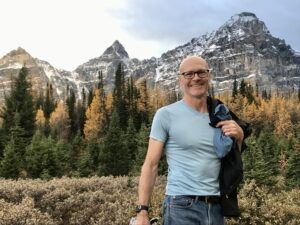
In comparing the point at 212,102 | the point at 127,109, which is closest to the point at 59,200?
the point at 212,102

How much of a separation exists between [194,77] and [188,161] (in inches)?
27.4

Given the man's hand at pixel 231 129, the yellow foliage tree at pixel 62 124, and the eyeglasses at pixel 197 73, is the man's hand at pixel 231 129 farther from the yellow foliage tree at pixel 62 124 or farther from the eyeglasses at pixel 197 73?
the yellow foliage tree at pixel 62 124

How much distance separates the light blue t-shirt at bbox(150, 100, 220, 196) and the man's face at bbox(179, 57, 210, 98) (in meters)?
0.17

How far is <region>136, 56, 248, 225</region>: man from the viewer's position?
12.4ft

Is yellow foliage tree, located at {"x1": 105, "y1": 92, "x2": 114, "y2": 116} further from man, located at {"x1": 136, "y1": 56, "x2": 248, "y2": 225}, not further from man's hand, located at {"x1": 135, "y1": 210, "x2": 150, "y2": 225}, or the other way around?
man's hand, located at {"x1": 135, "y1": 210, "x2": 150, "y2": 225}

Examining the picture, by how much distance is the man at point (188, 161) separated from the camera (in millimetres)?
3779

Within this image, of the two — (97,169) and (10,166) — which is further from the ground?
(10,166)

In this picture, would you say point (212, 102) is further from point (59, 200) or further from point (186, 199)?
point (59, 200)

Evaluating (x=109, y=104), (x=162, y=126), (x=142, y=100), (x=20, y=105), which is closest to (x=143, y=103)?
(x=142, y=100)

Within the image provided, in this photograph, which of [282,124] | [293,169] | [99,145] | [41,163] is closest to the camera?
[41,163]

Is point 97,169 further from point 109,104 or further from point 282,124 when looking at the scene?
point 282,124

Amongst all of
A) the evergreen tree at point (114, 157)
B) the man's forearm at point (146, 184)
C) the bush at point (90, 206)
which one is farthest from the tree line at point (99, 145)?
the man's forearm at point (146, 184)

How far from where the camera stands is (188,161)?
12.6 ft

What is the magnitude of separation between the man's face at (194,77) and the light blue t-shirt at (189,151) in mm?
173
